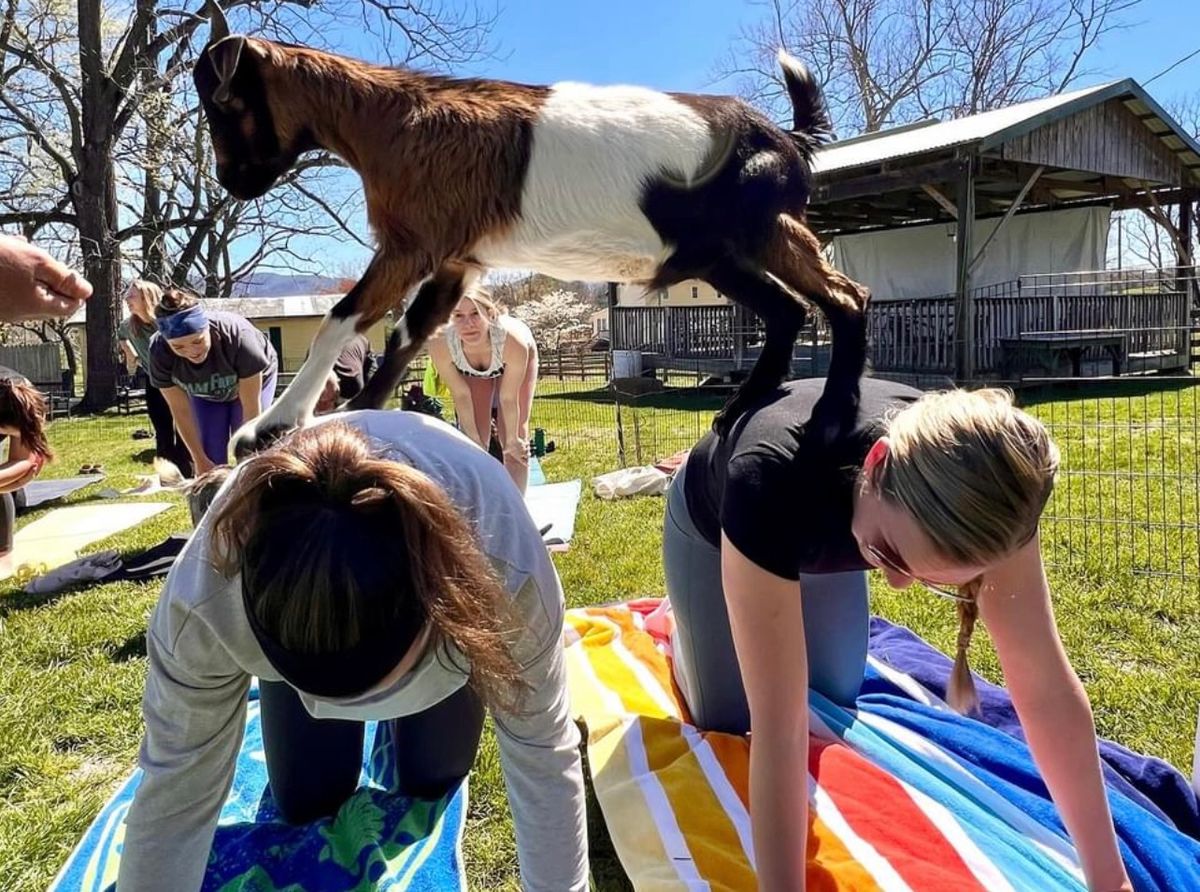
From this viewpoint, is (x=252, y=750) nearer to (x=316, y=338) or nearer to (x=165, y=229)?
(x=316, y=338)

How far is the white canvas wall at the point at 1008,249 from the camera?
1491 centimetres

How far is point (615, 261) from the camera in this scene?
1.77 m

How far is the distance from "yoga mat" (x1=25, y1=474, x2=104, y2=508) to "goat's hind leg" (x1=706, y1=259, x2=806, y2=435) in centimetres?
800

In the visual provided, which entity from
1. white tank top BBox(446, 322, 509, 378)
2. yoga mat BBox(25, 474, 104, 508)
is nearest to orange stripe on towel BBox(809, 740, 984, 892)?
white tank top BBox(446, 322, 509, 378)

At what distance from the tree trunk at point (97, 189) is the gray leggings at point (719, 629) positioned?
1823 cm

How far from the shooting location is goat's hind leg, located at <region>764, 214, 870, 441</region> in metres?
1.80

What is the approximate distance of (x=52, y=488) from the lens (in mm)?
8539

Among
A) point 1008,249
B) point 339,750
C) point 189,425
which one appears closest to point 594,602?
point 339,750

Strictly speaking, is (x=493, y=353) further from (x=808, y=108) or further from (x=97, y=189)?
(x=97, y=189)

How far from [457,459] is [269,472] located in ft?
1.50

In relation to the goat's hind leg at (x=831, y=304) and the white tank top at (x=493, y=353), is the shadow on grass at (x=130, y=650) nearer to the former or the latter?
the white tank top at (x=493, y=353)

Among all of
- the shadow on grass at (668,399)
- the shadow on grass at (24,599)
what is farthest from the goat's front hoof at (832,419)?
the shadow on grass at (668,399)

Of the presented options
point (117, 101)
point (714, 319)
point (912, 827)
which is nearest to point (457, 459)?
point (912, 827)

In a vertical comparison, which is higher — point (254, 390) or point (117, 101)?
point (117, 101)
